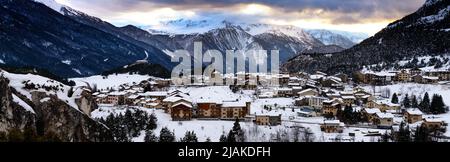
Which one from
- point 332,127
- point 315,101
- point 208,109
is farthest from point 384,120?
point 208,109

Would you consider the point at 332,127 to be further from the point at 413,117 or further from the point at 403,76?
the point at 403,76

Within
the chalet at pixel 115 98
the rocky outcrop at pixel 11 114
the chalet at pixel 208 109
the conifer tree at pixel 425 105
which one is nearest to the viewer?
the rocky outcrop at pixel 11 114

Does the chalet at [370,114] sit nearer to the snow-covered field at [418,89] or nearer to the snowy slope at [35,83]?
the snow-covered field at [418,89]

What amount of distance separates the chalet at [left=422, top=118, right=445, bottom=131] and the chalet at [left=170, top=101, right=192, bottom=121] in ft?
37.6

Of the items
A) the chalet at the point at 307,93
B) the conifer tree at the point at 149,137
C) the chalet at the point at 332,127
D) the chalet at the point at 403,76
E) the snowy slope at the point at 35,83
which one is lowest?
the conifer tree at the point at 149,137

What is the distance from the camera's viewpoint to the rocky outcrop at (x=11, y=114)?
1545cm

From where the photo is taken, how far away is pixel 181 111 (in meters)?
30.2

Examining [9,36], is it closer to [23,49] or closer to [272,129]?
[23,49]

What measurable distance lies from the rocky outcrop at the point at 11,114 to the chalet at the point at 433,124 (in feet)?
57.9

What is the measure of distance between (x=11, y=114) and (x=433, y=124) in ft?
63.7

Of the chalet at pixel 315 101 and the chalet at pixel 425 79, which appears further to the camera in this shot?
the chalet at pixel 425 79

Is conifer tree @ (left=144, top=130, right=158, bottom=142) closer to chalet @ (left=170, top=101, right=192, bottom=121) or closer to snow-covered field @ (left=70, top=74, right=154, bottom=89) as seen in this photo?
chalet @ (left=170, top=101, right=192, bottom=121)

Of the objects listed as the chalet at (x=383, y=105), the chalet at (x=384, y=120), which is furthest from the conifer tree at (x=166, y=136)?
the chalet at (x=383, y=105)
